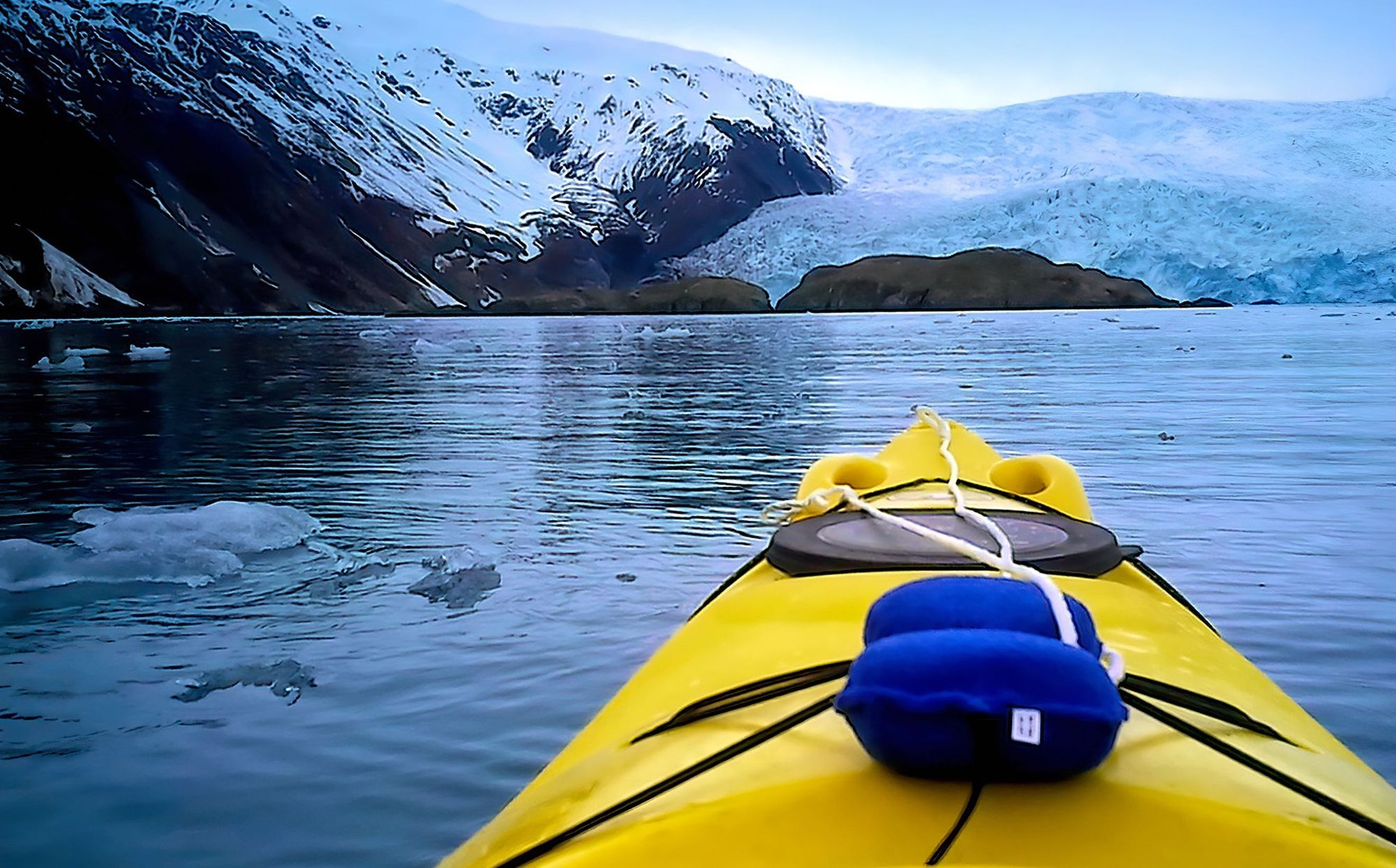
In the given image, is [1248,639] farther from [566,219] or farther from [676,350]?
[566,219]

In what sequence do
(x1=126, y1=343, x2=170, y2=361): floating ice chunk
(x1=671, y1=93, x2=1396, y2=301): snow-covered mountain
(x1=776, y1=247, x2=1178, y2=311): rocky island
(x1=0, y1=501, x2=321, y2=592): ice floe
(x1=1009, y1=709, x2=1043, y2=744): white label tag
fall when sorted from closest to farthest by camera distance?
(x1=1009, y1=709, x2=1043, y2=744): white label tag, (x1=0, y1=501, x2=321, y2=592): ice floe, (x1=126, y1=343, x2=170, y2=361): floating ice chunk, (x1=671, y1=93, x2=1396, y2=301): snow-covered mountain, (x1=776, y1=247, x2=1178, y2=311): rocky island

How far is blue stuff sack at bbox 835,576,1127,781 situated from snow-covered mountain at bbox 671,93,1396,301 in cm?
3526

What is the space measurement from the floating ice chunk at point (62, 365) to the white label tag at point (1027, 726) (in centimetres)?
1624

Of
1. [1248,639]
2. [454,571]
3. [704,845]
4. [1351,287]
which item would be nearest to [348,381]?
[454,571]

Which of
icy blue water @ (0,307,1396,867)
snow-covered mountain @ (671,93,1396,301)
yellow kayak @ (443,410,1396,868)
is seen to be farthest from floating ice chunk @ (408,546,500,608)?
snow-covered mountain @ (671,93,1396,301)

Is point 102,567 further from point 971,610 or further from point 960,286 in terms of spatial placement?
point 960,286

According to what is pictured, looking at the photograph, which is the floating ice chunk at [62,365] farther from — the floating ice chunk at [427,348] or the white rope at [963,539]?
the white rope at [963,539]

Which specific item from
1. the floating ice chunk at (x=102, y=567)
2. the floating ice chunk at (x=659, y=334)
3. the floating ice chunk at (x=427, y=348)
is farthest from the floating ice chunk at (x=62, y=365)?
the floating ice chunk at (x=102, y=567)

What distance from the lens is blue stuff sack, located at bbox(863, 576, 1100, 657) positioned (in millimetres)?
1202

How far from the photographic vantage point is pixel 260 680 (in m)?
2.94

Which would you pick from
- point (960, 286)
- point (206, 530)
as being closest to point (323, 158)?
point (960, 286)

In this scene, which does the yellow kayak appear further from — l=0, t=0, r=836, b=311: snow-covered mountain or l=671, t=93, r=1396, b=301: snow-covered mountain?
l=0, t=0, r=836, b=311: snow-covered mountain

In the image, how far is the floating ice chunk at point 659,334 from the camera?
2751 centimetres

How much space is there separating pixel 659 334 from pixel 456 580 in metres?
25.5
